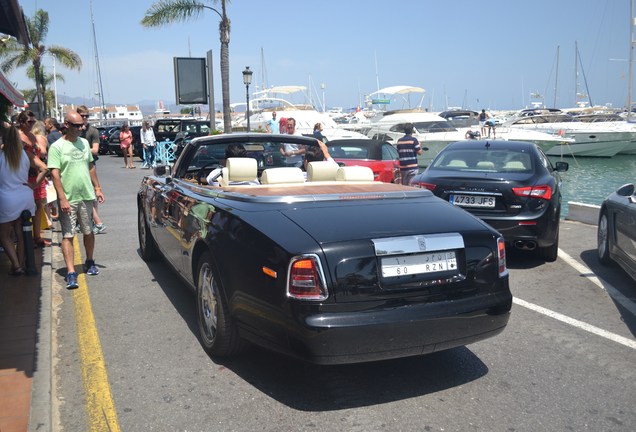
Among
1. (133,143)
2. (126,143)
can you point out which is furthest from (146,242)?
(133,143)

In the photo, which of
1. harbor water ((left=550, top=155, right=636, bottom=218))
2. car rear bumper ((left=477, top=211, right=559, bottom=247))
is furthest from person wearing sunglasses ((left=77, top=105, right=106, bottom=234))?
harbor water ((left=550, top=155, right=636, bottom=218))

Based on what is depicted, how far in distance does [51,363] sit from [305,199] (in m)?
2.20

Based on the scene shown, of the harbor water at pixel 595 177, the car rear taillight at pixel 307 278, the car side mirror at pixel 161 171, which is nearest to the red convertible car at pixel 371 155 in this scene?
the car side mirror at pixel 161 171

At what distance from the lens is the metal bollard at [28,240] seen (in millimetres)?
6730

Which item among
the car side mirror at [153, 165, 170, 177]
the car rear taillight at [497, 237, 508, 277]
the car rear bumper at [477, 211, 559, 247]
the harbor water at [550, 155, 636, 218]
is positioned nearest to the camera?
the car rear taillight at [497, 237, 508, 277]

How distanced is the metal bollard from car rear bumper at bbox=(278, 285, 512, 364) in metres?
4.52

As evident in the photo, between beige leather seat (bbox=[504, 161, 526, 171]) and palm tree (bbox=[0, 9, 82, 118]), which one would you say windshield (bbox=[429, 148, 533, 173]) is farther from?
palm tree (bbox=[0, 9, 82, 118])

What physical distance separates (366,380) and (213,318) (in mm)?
1200

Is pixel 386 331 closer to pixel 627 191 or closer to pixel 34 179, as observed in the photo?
pixel 627 191

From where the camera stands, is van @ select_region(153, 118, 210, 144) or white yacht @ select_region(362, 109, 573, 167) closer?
van @ select_region(153, 118, 210, 144)

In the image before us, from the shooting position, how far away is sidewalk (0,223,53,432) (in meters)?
3.50

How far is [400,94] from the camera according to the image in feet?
142

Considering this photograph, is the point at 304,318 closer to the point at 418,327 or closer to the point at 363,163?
the point at 418,327

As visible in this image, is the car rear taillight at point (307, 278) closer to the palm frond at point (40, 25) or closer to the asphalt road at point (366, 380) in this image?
the asphalt road at point (366, 380)
